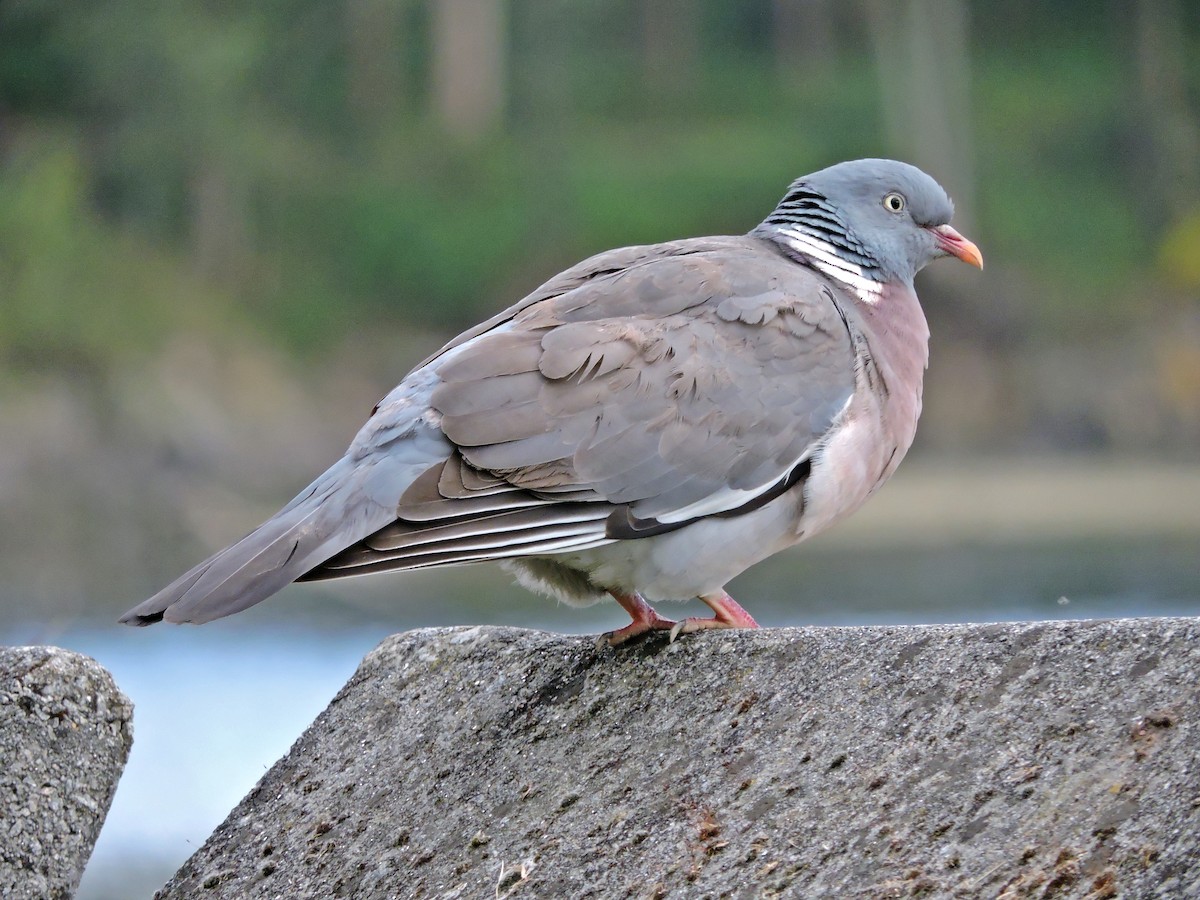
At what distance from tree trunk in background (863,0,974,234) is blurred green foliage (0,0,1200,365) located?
0.38 metres

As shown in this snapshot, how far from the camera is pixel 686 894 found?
2.17 metres

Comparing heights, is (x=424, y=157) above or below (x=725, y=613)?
below

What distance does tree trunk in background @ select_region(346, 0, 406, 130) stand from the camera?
96.2 ft

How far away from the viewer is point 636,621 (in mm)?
3133

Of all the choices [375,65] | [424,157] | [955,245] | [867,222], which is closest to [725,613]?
[867,222]

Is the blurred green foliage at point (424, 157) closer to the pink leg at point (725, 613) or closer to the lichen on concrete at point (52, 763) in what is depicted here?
the pink leg at point (725, 613)

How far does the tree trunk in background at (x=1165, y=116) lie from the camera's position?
2934cm

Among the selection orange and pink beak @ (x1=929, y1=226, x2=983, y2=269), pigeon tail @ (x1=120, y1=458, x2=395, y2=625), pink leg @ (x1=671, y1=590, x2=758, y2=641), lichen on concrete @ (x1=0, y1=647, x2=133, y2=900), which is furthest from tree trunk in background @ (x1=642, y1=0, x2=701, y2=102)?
lichen on concrete @ (x1=0, y1=647, x2=133, y2=900)

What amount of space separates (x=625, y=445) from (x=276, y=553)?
727mm

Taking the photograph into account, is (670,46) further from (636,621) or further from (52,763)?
(52,763)

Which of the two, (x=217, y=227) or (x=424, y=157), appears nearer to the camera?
(x=217, y=227)

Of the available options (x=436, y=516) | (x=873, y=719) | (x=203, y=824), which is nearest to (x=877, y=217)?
(x=436, y=516)

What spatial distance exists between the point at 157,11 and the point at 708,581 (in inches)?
893

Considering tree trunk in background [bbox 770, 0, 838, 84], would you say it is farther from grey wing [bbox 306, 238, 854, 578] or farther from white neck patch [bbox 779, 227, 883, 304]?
grey wing [bbox 306, 238, 854, 578]
